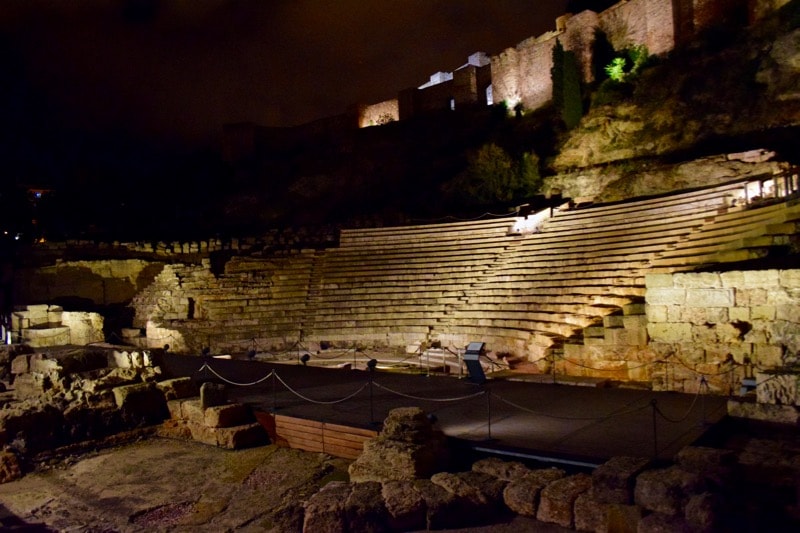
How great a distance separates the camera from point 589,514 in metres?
4.64

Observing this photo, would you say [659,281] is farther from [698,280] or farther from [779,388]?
[779,388]

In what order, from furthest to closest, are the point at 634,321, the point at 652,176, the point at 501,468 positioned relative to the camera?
the point at 652,176
the point at 634,321
the point at 501,468

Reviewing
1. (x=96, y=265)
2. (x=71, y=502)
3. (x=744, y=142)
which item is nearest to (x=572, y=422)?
(x=71, y=502)

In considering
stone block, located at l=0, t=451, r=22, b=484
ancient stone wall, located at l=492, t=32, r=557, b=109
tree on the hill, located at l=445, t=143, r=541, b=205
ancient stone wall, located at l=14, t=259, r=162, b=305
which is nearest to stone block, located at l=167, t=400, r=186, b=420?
stone block, located at l=0, t=451, r=22, b=484

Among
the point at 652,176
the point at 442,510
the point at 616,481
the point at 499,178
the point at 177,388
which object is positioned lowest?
the point at 442,510

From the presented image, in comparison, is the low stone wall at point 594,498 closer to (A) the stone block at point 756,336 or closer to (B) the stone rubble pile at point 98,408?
(A) the stone block at point 756,336

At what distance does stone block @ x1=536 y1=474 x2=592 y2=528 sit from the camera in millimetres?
4785

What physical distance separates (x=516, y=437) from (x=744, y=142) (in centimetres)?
1927

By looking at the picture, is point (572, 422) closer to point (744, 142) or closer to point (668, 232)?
point (668, 232)

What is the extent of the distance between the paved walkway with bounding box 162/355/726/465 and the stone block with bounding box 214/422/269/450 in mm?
404

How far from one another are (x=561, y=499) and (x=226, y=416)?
5125 millimetres

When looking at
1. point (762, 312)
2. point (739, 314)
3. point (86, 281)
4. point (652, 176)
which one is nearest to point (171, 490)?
point (739, 314)

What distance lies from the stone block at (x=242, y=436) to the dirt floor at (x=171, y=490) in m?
0.15

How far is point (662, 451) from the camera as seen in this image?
555 cm
